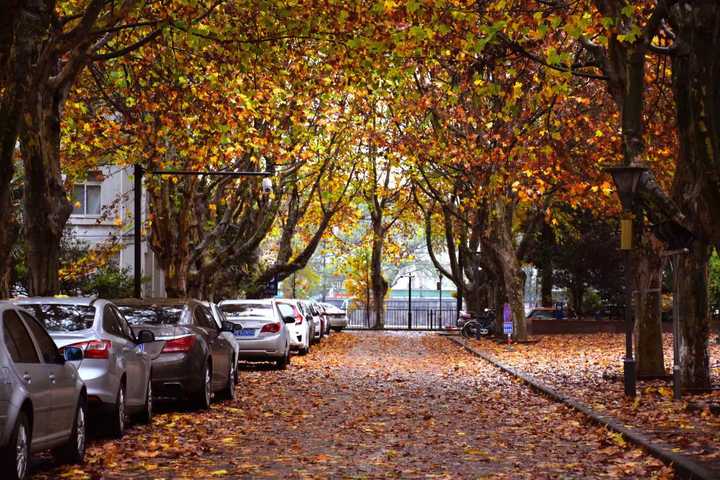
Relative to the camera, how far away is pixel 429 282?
18912cm

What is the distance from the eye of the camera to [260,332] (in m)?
29.1

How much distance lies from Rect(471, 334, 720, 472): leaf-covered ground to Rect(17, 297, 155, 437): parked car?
5815mm

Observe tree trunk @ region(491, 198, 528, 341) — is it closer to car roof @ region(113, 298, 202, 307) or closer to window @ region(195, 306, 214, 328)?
window @ region(195, 306, 214, 328)

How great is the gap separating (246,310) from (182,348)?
12472 millimetres

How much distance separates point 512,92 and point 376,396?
5.69 meters

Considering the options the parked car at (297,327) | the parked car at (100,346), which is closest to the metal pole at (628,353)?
the parked car at (100,346)

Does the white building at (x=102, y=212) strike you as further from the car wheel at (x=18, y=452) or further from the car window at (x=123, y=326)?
the car wheel at (x=18, y=452)

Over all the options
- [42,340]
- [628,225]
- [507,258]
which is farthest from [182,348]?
[507,258]

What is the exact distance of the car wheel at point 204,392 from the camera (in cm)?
1786

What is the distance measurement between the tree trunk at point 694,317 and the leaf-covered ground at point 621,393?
16.9 inches

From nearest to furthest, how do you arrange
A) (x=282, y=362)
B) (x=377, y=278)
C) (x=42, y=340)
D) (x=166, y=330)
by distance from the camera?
1. (x=42, y=340)
2. (x=166, y=330)
3. (x=282, y=362)
4. (x=377, y=278)

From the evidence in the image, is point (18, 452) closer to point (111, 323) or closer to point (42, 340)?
point (42, 340)

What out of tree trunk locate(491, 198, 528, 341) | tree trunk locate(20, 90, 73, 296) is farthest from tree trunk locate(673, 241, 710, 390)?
tree trunk locate(491, 198, 528, 341)

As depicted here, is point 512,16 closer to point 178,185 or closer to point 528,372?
point 528,372
